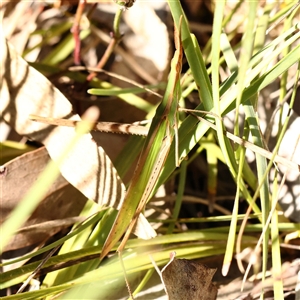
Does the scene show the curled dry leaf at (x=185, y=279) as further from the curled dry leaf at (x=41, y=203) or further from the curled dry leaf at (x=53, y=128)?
the curled dry leaf at (x=41, y=203)

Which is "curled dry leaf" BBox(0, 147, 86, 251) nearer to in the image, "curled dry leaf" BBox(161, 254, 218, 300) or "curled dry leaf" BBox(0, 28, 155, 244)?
"curled dry leaf" BBox(0, 28, 155, 244)

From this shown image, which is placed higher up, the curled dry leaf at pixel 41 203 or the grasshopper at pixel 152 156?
the grasshopper at pixel 152 156

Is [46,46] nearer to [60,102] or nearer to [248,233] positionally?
[60,102]

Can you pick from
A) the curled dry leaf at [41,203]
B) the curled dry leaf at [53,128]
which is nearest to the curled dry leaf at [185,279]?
the curled dry leaf at [53,128]

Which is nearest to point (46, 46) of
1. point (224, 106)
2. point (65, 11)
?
point (65, 11)

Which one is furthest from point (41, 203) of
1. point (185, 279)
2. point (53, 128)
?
point (185, 279)
